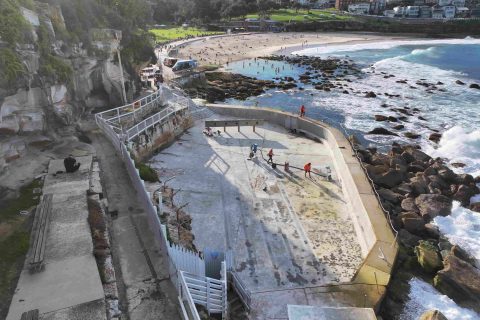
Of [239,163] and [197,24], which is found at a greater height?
[197,24]

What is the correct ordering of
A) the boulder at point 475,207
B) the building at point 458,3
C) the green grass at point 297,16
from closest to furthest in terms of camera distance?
the boulder at point 475,207
the green grass at point 297,16
the building at point 458,3

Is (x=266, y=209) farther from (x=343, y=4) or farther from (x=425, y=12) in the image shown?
(x=343, y=4)

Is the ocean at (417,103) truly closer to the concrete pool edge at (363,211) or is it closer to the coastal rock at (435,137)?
the coastal rock at (435,137)

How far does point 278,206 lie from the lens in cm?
1717

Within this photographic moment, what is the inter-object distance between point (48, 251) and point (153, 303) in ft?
11.8

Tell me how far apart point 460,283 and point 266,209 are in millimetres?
7767

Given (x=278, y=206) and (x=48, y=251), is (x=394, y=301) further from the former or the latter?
(x=48, y=251)

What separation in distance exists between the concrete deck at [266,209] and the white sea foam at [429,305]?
2.10 metres

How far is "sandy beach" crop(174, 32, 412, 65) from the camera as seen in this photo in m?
65.6

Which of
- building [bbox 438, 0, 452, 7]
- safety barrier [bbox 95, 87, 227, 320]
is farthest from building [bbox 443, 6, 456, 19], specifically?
safety barrier [bbox 95, 87, 227, 320]

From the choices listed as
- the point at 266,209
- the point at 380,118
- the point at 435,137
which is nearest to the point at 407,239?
the point at 266,209

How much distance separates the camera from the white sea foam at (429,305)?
506 inches

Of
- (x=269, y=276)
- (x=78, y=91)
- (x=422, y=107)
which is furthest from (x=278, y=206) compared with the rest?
(x=422, y=107)

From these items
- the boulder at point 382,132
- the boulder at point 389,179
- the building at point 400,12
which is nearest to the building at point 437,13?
the building at point 400,12
